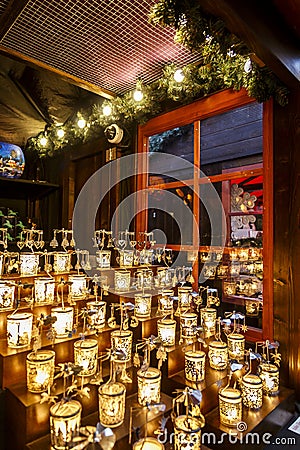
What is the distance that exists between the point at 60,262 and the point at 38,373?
98 centimetres

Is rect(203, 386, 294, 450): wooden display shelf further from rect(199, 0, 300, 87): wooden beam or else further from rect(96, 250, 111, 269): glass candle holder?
rect(199, 0, 300, 87): wooden beam

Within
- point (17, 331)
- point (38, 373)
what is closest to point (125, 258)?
point (17, 331)

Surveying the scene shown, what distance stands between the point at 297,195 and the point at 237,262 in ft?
2.54

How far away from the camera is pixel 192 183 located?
274 centimetres

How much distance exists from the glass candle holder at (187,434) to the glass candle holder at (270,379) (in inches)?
26.8

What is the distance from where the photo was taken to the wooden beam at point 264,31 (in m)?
1.33

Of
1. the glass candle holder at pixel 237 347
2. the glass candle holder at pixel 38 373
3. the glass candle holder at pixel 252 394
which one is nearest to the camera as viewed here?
the glass candle holder at pixel 38 373

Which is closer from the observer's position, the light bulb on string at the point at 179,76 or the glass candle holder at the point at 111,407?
the glass candle holder at the point at 111,407

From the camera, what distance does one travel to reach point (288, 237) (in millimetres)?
1992

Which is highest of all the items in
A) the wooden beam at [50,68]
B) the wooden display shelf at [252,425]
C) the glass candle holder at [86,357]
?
the wooden beam at [50,68]

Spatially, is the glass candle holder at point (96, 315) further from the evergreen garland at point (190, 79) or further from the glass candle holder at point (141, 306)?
the evergreen garland at point (190, 79)

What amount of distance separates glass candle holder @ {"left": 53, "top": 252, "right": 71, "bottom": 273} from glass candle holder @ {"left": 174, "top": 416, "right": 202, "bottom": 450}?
1.37 metres

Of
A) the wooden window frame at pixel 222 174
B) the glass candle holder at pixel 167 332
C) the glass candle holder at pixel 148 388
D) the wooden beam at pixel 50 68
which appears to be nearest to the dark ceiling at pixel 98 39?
the wooden beam at pixel 50 68

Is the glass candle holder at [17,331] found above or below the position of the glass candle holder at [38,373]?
above
